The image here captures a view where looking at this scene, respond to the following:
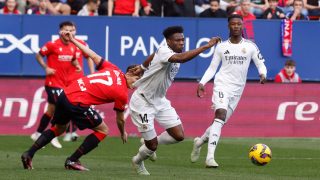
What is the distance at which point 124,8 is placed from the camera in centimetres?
2516

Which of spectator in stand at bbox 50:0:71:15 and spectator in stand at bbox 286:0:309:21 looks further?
spectator in stand at bbox 286:0:309:21

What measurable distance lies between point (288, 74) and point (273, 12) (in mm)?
2247

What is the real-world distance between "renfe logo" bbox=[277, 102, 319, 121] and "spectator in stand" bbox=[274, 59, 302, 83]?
751 millimetres

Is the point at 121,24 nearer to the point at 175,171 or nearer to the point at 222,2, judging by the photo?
the point at 222,2

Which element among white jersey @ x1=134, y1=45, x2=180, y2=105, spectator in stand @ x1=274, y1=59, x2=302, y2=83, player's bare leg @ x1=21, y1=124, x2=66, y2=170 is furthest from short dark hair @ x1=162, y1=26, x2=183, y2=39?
spectator in stand @ x1=274, y1=59, x2=302, y2=83

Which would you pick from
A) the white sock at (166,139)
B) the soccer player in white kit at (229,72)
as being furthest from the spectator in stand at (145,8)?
the white sock at (166,139)

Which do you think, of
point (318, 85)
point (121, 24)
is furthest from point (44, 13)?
point (318, 85)

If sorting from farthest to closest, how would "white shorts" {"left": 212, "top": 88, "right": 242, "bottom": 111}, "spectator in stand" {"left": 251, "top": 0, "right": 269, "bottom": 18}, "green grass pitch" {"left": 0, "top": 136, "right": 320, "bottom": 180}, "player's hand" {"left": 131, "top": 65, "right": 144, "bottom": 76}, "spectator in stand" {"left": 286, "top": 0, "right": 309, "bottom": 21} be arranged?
"spectator in stand" {"left": 251, "top": 0, "right": 269, "bottom": 18}
"spectator in stand" {"left": 286, "top": 0, "right": 309, "bottom": 21}
"white shorts" {"left": 212, "top": 88, "right": 242, "bottom": 111}
"player's hand" {"left": 131, "top": 65, "right": 144, "bottom": 76}
"green grass pitch" {"left": 0, "top": 136, "right": 320, "bottom": 180}

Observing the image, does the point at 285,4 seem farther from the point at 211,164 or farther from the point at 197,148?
the point at 211,164

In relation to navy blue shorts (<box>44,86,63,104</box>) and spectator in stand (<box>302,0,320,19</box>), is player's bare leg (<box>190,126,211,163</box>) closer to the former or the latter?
navy blue shorts (<box>44,86,63,104</box>)

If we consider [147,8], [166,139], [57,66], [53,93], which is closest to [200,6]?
[147,8]

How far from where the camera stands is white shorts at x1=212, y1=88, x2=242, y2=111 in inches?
639

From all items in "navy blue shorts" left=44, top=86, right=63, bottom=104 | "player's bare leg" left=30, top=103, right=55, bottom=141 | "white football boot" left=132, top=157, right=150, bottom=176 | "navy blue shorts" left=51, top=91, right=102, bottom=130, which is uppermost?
"navy blue shorts" left=51, top=91, right=102, bottom=130

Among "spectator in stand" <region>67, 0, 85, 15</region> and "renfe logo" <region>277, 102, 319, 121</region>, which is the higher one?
"spectator in stand" <region>67, 0, 85, 15</region>
